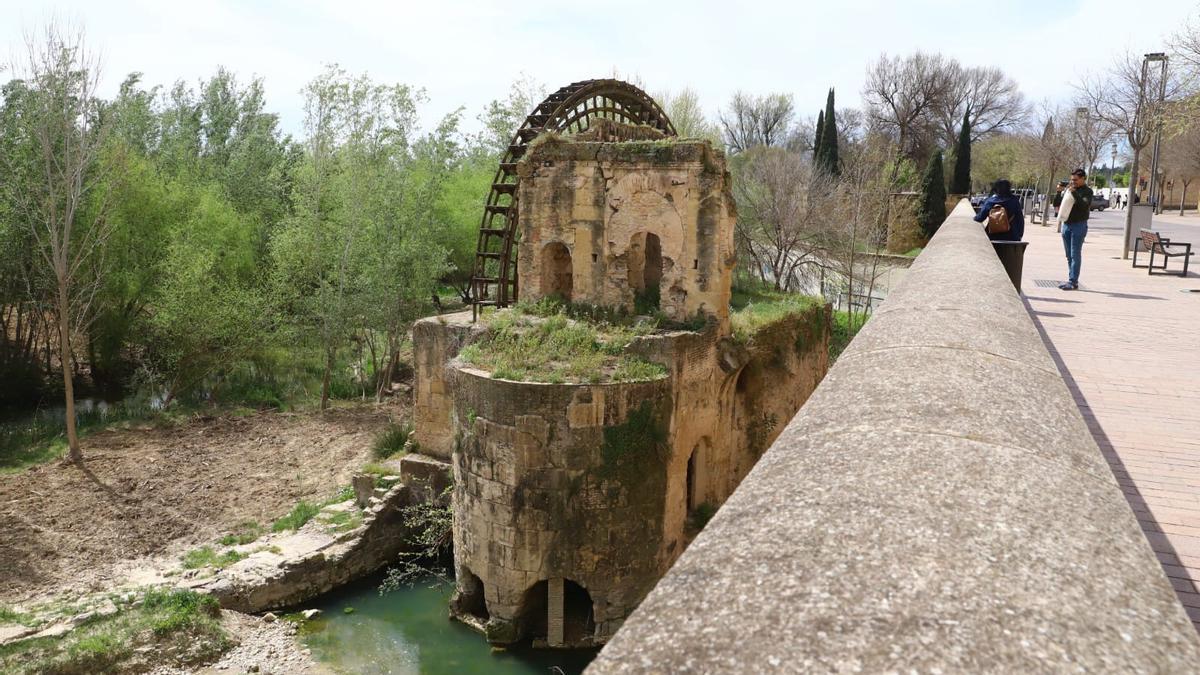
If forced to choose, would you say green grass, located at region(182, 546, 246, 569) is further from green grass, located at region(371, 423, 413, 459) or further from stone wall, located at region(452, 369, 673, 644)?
stone wall, located at region(452, 369, 673, 644)

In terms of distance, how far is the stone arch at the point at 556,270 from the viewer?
48.0ft

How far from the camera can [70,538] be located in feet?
44.8

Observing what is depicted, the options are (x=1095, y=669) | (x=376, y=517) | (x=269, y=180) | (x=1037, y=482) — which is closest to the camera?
(x=1095, y=669)

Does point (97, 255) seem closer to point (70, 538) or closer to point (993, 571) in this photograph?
point (70, 538)

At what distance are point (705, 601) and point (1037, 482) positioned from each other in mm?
915

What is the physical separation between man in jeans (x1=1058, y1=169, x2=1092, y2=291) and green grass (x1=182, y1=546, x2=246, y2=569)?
1230 centimetres

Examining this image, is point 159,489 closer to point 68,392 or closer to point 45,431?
point 68,392

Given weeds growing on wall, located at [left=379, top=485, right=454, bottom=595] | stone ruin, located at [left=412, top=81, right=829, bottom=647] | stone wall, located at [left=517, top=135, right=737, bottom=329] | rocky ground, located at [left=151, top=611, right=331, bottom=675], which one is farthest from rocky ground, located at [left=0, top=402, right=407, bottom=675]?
stone wall, located at [left=517, top=135, right=737, bottom=329]

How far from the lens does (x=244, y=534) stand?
1433cm

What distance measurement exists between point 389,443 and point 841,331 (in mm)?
14780

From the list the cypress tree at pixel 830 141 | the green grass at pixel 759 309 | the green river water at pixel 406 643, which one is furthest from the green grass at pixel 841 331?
the green river water at pixel 406 643

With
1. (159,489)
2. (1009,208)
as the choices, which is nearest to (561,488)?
(1009,208)

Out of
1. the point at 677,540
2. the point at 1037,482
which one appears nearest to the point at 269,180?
the point at 677,540

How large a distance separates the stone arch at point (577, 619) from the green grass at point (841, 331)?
12785 millimetres
